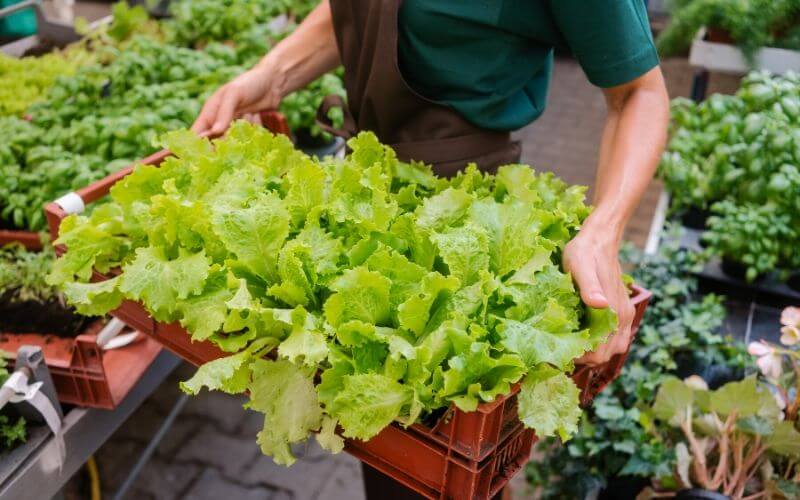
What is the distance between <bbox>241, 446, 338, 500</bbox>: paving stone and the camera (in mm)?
3244

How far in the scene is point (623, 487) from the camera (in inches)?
93.9

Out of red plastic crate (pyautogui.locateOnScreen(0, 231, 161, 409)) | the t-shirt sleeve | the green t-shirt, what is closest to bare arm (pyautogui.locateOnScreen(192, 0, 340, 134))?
the green t-shirt

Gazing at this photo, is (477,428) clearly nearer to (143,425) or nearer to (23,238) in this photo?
(23,238)

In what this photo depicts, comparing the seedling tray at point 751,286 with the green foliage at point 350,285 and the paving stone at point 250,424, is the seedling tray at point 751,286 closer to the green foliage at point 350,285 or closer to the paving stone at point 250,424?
the green foliage at point 350,285

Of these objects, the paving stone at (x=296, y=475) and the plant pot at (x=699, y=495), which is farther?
the paving stone at (x=296, y=475)

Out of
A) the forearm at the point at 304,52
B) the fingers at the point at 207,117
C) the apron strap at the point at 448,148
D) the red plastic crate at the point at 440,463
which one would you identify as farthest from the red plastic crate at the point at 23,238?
the red plastic crate at the point at 440,463

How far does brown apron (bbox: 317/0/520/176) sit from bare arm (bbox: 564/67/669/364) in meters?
0.33

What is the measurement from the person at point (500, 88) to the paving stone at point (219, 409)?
1868mm

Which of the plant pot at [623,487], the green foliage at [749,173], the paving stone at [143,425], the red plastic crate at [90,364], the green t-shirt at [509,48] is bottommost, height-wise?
the paving stone at [143,425]

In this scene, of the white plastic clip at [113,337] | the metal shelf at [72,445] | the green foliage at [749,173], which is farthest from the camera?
the green foliage at [749,173]

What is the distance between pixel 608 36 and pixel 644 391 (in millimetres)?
1301

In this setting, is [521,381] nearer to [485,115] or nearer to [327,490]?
[485,115]

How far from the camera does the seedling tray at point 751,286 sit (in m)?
3.01

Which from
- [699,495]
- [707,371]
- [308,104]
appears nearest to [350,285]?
[699,495]
